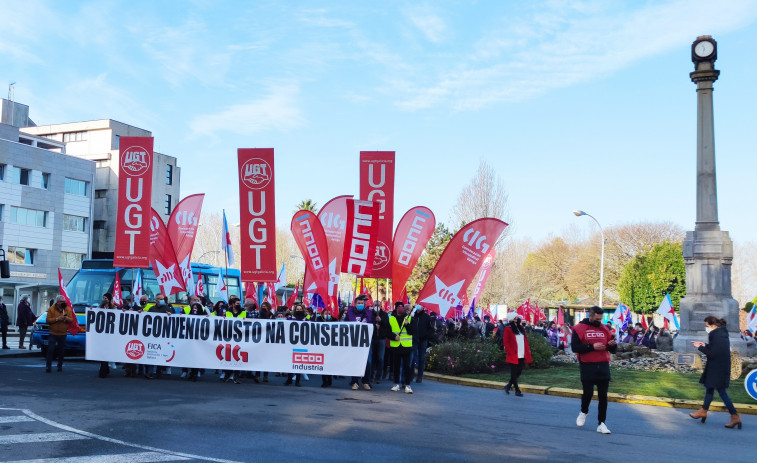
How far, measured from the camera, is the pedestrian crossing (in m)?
6.98

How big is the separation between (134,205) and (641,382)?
12895 mm

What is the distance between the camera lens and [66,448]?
7465 mm

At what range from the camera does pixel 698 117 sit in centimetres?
2134

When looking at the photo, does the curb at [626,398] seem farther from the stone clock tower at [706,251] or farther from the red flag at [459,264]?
the stone clock tower at [706,251]

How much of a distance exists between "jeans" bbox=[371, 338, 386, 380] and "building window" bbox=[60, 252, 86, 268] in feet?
156

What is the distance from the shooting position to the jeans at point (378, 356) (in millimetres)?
16234

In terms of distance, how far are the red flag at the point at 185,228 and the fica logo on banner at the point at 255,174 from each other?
4.52m

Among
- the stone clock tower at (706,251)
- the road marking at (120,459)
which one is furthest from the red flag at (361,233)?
the stone clock tower at (706,251)

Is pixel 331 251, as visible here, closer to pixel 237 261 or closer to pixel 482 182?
pixel 482 182

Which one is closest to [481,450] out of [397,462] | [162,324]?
[397,462]

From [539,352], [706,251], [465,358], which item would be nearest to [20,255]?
[465,358]

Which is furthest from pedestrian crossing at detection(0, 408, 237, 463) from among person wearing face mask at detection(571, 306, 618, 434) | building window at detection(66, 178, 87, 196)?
building window at detection(66, 178, 87, 196)

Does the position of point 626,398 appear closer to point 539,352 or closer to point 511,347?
point 511,347

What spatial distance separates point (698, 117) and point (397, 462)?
1780cm
